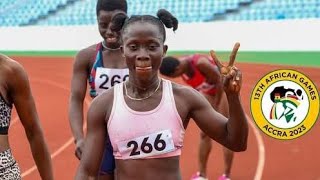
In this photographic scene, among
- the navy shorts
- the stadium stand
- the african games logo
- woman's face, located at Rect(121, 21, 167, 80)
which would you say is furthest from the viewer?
the stadium stand

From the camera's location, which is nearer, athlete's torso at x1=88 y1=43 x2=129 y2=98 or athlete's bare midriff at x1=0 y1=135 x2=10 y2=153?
athlete's bare midriff at x1=0 y1=135 x2=10 y2=153

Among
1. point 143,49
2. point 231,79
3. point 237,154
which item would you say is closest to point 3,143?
point 143,49

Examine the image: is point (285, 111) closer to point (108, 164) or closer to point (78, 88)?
point (78, 88)

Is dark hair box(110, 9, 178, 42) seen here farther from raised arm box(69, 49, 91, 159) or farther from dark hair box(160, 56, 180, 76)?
dark hair box(160, 56, 180, 76)

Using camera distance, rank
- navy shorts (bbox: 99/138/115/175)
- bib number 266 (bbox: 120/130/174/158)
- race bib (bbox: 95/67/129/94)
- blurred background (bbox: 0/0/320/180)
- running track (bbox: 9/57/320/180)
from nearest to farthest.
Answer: bib number 266 (bbox: 120/130/174/158), navy shorts (bbox: 99/138/115/175), race bib (bbox: 95/67/129/94), running track (bbox: 9/57/320/180), blurred background (bbox: 0/0/320/180)

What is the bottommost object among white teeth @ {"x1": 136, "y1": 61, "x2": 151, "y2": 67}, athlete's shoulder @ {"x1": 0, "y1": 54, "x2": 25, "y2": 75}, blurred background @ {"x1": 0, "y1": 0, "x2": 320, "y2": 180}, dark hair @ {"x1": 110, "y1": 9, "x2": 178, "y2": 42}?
blurred background @ {"x1": 0, "y1": 0, "x2": 320, "y2": 180}

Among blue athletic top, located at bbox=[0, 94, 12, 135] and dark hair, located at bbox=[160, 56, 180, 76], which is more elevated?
blue athletic top, located at bbox=[0, 94, 12, 135]

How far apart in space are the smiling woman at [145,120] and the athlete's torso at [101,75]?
1.39 metres

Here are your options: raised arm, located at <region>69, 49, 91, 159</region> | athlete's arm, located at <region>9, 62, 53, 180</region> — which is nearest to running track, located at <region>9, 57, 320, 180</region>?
raised arm, located at <region>69, 49, 91, 159</region>

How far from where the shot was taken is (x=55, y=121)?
12.2 metres

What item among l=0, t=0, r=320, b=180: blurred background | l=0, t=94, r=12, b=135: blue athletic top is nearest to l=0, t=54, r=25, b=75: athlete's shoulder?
l=0, t=94, r=12, b=135: blue athletic top

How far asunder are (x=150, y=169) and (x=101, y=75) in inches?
62.7

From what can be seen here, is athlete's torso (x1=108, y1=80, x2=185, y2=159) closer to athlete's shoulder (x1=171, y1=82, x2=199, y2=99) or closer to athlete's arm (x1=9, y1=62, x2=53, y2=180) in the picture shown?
athlete's shoulder (x1=171, y1=82, x2=199, y2=99)

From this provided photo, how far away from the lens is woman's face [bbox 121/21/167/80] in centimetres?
286
